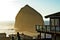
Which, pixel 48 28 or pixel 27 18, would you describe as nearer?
pixel 48 28

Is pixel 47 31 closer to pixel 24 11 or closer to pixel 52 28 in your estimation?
pixel 52 28

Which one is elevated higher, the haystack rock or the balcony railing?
the haystack rock

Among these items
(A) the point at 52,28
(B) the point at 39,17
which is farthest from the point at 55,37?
(B) the point at 39,17

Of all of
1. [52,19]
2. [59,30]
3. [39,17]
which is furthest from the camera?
[39,17]

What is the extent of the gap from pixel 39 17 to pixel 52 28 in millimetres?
38123

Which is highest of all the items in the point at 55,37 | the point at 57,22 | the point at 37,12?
the point at 37,12

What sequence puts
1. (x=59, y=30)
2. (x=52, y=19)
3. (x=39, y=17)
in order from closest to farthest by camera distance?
1. (x=59, y=30)
2. (x=52, y=19)
3. (x=39, y=17)

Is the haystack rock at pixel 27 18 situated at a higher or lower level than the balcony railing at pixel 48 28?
higher

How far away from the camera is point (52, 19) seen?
2972 centimetres

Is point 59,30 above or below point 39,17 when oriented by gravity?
below

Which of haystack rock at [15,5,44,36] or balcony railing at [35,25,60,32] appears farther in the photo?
haystack rock at [15,5,44,36]

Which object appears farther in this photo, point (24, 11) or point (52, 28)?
point (24, 11)

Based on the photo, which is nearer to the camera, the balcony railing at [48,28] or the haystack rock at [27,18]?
the balcony railing at [48,28]

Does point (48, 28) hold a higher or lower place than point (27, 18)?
lower
